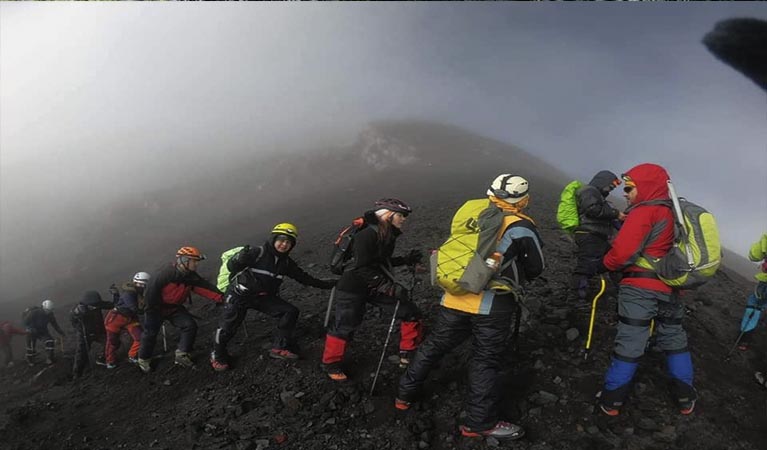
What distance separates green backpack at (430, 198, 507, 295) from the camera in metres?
5.41

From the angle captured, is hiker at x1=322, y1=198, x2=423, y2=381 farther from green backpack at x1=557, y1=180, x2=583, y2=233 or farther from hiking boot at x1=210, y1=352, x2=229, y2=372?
green backpack at x1=557, y1=180, x2=583, y2=233

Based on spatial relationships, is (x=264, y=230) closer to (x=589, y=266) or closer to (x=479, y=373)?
(x=589, y=266)

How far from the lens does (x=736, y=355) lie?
8.16 metres

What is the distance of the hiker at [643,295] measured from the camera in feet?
19.3

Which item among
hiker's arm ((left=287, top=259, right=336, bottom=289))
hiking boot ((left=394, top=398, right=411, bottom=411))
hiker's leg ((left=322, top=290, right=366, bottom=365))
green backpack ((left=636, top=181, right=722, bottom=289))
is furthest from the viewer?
hiker's arm ((left=287, top=259, right=336, bottom=289))

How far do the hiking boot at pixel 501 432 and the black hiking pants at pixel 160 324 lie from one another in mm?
6663

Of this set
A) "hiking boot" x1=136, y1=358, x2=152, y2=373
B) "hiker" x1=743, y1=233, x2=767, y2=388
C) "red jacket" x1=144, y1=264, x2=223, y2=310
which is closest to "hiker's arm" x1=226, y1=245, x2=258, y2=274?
"red jacket" x1=144, y1=264, x2=223, y2=310

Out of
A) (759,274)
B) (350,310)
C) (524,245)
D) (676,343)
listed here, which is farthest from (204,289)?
(759,274)

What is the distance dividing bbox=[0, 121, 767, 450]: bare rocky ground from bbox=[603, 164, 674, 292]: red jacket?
6.83 feet

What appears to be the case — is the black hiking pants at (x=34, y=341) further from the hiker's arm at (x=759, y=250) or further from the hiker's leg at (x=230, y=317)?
the hiker's arm at (x=759, y=250)

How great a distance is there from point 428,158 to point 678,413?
1527 inches

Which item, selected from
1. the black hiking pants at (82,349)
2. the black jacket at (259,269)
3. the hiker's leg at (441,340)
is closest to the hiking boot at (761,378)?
the hiker's leg at (441,340)

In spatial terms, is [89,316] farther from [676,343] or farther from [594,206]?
[676,343]

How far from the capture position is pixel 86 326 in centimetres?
1214
